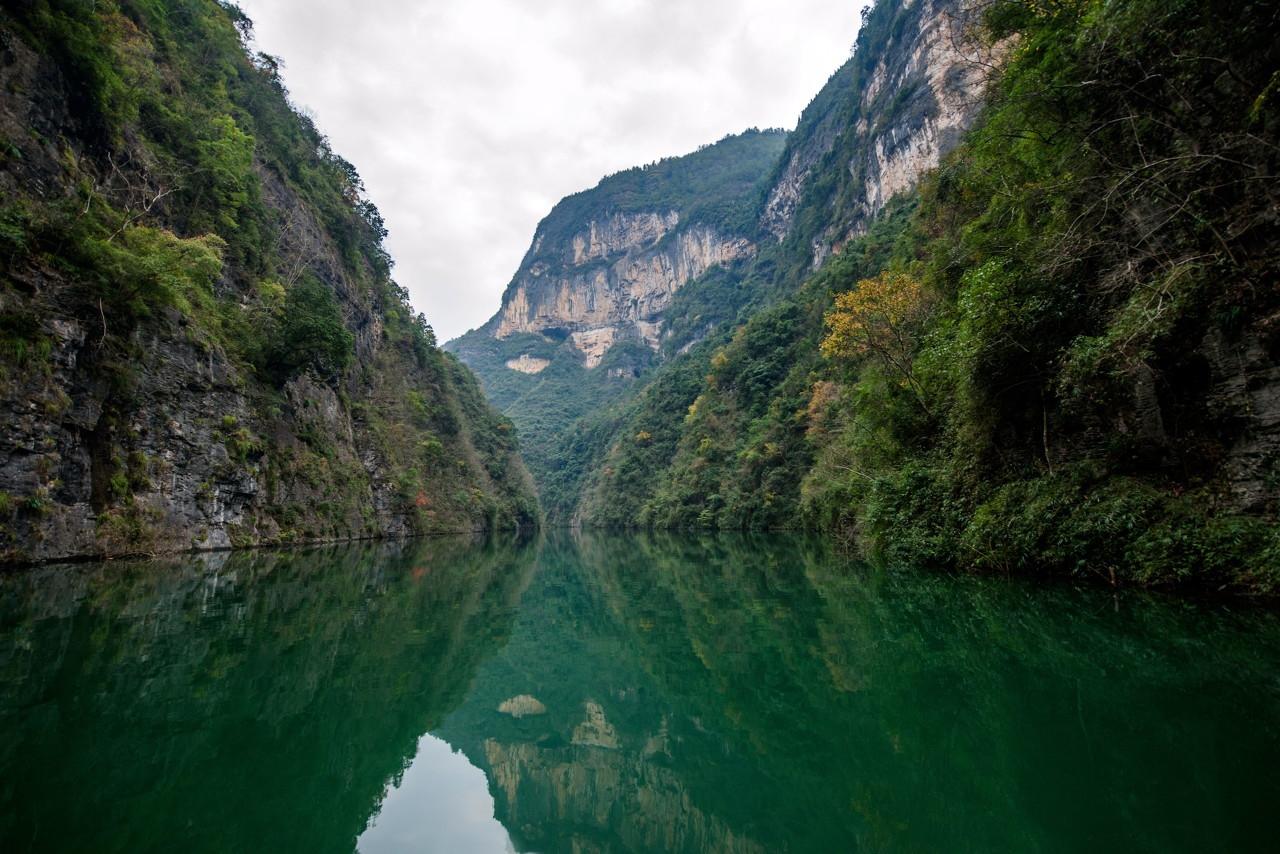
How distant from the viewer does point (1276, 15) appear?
21.7ft

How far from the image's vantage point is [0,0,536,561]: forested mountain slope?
1251 centimetres

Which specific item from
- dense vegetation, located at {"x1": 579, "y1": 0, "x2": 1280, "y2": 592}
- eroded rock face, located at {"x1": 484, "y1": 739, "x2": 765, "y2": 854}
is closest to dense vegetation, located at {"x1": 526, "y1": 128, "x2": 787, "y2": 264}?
dense vegetation, located at {"x1": 579, "y1": 0, "x2": 1280, "y2": 592}

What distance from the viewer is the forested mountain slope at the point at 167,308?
1251cm

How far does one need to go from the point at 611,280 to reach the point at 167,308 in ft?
473

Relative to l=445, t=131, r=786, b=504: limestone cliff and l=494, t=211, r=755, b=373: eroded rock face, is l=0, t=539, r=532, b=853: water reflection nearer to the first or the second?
l=445, t=131, r=786, b=504: limestone cliff

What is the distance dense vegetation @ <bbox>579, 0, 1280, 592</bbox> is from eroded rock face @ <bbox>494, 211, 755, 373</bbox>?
11429 centimetres

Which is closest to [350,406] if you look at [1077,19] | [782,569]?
[782,569]

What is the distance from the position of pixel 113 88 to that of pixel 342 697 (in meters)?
21.8

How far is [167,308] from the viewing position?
1723 cm

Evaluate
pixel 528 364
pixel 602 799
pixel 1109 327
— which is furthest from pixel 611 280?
pixel 602 799

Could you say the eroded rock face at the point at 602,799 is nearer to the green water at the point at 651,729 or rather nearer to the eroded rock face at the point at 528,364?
the green water at the point at 651,729

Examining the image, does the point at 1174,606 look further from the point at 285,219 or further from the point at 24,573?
the point at 285,219

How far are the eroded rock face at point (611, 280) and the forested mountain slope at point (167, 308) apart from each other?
328 ft

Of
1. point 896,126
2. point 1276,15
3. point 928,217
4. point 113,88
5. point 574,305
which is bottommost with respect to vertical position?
point 1276,15
